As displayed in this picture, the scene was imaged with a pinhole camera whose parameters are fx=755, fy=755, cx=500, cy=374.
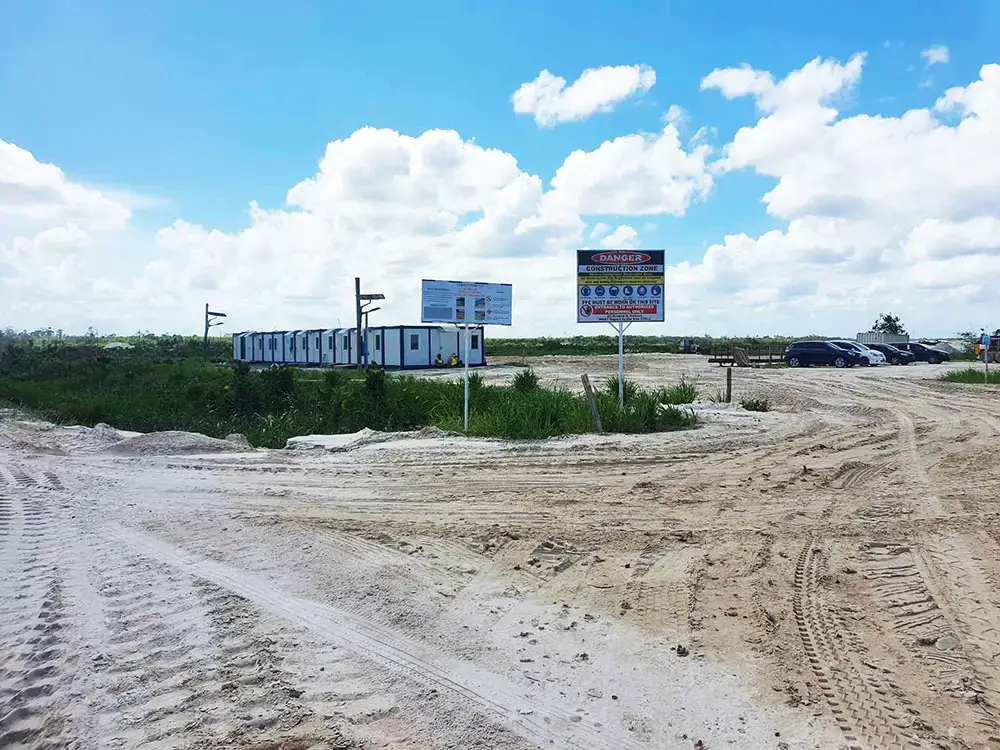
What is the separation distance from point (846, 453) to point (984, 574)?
6.27 m

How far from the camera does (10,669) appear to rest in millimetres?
4461

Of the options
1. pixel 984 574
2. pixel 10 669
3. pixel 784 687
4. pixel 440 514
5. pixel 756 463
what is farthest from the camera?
pixel 756 463

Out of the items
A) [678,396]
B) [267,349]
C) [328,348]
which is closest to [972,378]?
[678,396]

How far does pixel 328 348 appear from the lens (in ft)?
161

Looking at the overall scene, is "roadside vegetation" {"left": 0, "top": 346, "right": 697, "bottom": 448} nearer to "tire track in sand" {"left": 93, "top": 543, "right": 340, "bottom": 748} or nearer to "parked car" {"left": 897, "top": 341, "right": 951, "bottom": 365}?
"tire track in sand" {"left": 93, "top": 543, "right": 340, "bottom": 748}

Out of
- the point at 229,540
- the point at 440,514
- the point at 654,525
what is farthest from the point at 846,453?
the point at 229,540

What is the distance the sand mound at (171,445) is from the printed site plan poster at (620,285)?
8.28m

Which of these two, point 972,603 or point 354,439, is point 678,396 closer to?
point 354,439

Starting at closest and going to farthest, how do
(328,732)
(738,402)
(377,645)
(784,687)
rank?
(328,732), (784,687), (377,645), (738,402)

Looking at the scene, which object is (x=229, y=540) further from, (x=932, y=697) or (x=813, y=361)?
(x=813, y=361)

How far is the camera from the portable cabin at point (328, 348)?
159 feet

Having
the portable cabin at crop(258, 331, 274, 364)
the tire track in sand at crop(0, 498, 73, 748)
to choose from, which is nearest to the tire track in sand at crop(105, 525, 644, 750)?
the tire track in sand at crop(0, 498, 73, 748)

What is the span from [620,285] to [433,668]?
45.6 ft

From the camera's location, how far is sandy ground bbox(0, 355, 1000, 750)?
3.88 meters
